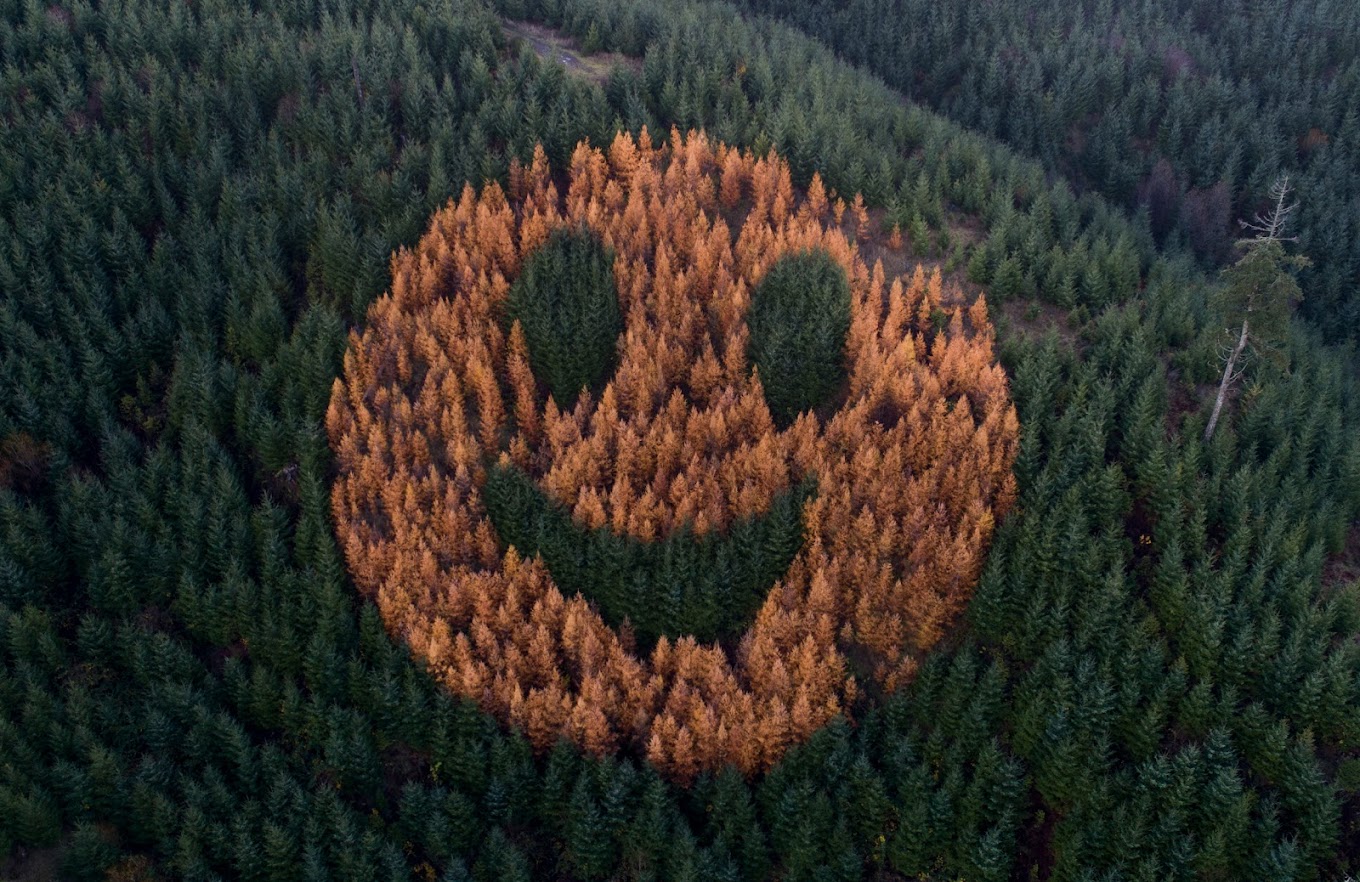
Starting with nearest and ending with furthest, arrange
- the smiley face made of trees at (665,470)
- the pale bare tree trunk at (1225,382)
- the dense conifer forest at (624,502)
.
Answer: the dense conifer forest at (624,502) < the smiley face made of trees at (665,470) < the pale bare tree trunk at (1225,382)

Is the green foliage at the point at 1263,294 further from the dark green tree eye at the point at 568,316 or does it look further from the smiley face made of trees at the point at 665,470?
the dark green tree eye at the point at 568,316

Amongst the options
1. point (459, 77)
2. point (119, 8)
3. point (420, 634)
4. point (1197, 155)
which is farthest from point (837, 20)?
point (420, 634)

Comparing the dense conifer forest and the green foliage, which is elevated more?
the green foliage

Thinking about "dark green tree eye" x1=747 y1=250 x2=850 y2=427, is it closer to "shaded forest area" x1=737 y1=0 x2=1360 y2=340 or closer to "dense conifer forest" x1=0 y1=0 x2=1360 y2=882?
"dense conifer forest" x1=0 y1=0 x2=1360 y2=882

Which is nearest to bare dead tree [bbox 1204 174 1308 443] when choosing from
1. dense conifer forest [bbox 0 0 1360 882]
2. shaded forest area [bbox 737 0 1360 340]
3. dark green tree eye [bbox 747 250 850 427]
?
dense conifer forest [bbox 0 0 1360 882]

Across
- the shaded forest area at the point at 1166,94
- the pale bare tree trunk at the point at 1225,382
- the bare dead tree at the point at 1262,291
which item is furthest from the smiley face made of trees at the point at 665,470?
the shaded forest area at the point at 1166,94

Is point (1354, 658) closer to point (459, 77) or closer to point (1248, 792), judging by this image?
point (1248, 792)
